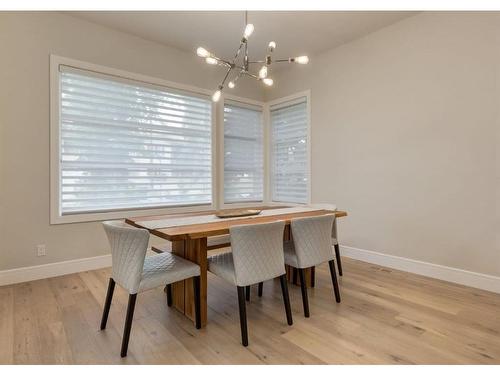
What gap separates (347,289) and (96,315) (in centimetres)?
219

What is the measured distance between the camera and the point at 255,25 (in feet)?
10.7

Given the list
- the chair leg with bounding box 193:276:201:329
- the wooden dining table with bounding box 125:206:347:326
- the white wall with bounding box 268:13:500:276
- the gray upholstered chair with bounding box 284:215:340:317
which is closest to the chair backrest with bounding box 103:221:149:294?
the wooden dining table with bounding box 125:206:347:326

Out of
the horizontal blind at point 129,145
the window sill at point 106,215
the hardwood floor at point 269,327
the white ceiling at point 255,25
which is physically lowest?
the hardwood floor at point 269,327

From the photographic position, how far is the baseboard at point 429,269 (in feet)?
8.69

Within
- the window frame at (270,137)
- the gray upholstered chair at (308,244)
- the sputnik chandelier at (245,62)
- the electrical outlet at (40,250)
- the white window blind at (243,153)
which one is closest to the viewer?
the sputnik chandelier at (245,62)

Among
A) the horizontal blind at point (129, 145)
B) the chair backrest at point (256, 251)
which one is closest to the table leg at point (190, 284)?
the chair backrest at point (256, 251)

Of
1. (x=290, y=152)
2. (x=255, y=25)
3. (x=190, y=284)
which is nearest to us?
(x=190, y=284)

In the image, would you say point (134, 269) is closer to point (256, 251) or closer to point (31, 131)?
point (256, 251)

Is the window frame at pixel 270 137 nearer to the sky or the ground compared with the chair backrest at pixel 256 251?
nearer to the sky

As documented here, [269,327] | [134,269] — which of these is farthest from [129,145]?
[269,327]

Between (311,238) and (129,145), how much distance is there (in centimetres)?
253

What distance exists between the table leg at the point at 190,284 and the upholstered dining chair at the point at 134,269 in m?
0.05

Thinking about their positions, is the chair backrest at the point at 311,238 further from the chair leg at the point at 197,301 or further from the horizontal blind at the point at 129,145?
the horizontal blind at the point at 129,145

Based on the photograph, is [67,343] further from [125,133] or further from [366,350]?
[125,133]
